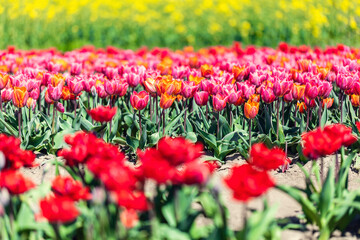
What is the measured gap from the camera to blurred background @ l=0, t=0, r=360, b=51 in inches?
399

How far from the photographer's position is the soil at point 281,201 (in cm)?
252

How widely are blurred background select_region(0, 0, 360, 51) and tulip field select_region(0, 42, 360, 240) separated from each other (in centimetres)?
384

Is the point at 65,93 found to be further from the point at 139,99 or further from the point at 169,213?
the point at 169,213

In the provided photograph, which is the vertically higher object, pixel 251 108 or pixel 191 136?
pixel 251 108

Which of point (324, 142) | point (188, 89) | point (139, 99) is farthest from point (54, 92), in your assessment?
point (324, 142)

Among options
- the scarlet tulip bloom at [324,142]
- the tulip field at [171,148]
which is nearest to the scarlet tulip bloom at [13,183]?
the tulip field at [171,148]

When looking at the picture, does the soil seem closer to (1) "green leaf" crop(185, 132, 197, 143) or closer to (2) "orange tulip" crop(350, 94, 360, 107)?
(1) "green leaf" crop(185, 132, 197, 143)

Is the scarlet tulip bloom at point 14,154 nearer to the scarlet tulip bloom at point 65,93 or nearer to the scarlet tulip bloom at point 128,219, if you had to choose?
the scarlet tulip bloom at point 128,219

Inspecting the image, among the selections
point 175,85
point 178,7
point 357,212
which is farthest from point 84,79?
point 178,7

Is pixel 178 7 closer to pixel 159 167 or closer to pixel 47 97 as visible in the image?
pixel 47 97

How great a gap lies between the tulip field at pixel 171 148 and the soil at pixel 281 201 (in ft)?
0.14

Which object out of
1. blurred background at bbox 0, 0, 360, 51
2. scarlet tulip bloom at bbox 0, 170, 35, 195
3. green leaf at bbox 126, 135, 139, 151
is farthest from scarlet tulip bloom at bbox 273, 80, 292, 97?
blurred background at bbox 0, 0, 360, 51

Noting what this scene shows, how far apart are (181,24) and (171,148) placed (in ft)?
34.2

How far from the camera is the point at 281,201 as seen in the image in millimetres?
2896
